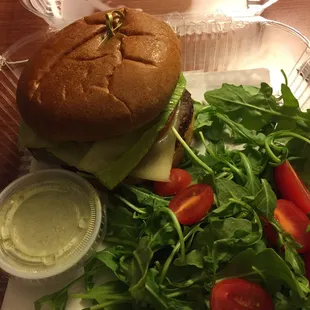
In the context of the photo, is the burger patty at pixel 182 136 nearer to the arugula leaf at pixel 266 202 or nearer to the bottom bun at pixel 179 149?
the bottom bun at pixel 179 149

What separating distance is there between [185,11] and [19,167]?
4.15 ft

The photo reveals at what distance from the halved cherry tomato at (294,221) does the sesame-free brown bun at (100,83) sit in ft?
1.88

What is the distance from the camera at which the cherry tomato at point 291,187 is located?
1569mm

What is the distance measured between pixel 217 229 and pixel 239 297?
0.24 metres

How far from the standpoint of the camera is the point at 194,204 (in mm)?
1526

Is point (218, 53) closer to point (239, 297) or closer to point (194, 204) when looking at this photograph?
point (194, 204)

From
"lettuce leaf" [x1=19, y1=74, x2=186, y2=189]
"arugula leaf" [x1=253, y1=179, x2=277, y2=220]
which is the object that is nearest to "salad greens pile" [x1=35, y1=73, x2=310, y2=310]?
"arugula leaf" [x1=253, y1=179, x2=277, y2=220]

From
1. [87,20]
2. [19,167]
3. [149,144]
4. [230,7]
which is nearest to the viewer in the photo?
[149,144]

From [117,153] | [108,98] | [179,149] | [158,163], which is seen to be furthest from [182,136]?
[108,98]

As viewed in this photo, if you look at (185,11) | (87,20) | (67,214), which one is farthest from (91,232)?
(185,11)

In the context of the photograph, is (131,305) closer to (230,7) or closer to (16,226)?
(16,226)

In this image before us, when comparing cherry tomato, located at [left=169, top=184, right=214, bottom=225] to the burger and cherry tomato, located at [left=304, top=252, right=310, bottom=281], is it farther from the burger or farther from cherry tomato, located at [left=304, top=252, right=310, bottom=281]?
cherry tomato, located at [left=304, top=252, right=310, bottom=281]

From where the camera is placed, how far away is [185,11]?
7.82 feet

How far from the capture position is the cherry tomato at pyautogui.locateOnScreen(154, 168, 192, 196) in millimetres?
1675
